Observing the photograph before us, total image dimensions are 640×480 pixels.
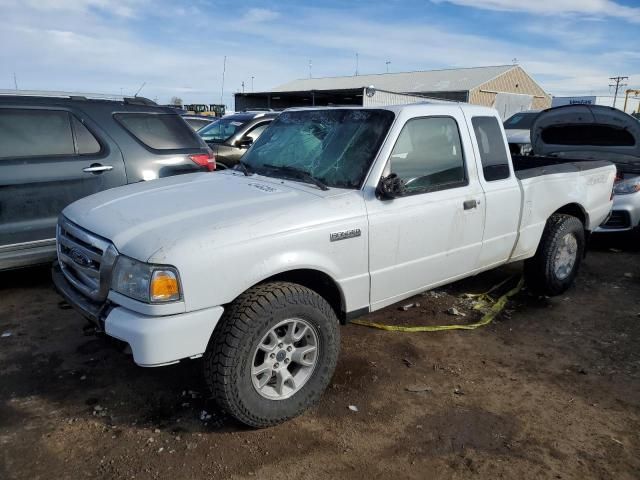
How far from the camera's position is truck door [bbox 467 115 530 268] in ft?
13.0

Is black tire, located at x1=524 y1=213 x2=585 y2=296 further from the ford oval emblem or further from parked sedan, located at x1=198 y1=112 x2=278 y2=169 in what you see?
parked sedan, located at x1=198 y1=112 x2=278 y2=169

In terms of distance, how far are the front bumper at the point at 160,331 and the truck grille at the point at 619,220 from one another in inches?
239

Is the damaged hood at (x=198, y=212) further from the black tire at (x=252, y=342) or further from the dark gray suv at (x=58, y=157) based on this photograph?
the dark gray suv at (x=58, y=157)

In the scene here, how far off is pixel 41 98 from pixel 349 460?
4271 mm

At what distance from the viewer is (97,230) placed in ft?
9.31

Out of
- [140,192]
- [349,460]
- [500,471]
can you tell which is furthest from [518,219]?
[140,192]

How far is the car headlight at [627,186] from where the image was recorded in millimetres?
6559

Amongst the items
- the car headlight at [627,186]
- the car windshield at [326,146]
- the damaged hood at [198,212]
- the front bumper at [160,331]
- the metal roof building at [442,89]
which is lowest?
the front bumper at [160,331]

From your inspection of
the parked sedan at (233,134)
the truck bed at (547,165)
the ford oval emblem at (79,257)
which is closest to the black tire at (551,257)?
the truck bed at (547,165)

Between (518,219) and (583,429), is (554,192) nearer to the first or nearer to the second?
(518,219)

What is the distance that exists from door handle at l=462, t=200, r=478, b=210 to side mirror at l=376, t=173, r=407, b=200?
0.76 metres

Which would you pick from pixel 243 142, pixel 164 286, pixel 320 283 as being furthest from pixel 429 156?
pixel 243 142

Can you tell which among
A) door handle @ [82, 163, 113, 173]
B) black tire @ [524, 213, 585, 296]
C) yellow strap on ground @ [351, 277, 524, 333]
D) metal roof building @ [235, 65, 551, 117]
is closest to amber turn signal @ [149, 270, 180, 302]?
yellow strap on ground @ [351, 277, 524, 333]

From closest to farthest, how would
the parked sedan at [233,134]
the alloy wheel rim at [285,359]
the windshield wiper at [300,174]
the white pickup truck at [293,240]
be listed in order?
the white pickup truck at [293,240] → the alloy wheel rim at [285,359] → the windshield wiper at [300,174] → the parked sedan at [233,134]
